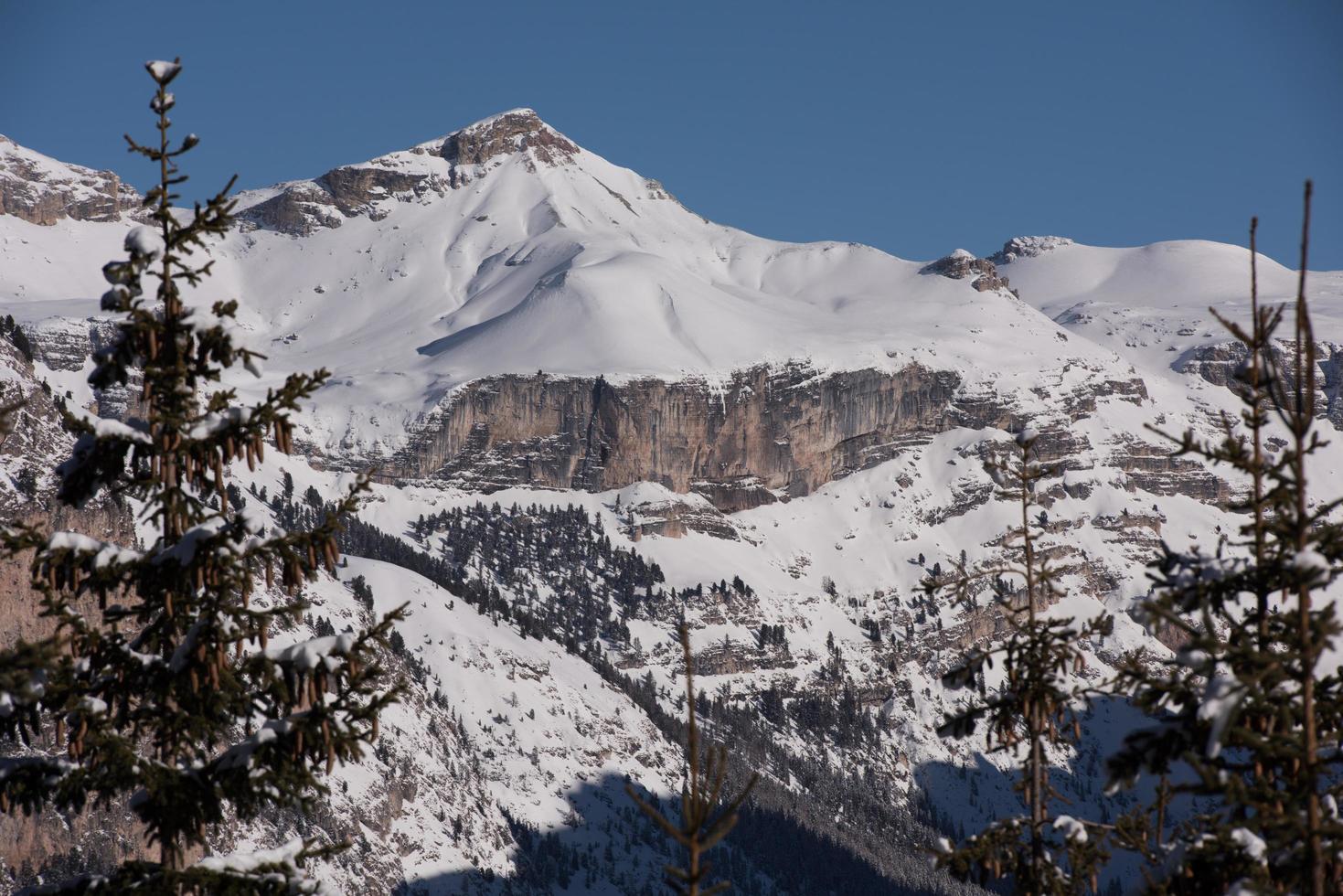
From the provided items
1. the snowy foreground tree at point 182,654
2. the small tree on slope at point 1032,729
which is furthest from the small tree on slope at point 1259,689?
the snowy foreground tree at point 182,654

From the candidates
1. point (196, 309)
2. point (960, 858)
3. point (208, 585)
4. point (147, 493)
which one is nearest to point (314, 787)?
point (208, 585)

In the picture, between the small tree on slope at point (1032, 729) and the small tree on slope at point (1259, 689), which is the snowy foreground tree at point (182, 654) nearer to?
the small tree on slope at point (1259, 689)

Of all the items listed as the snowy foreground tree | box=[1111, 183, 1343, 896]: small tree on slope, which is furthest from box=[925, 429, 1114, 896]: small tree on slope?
the snowy foreground tree

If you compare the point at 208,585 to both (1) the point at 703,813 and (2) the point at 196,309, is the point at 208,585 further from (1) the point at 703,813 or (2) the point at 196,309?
(1) the point at 703,813

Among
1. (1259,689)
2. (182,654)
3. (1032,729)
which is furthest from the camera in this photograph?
(1032,729)

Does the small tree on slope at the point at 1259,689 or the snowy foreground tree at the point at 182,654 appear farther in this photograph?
the snowy foreground tree at the point at 182,654

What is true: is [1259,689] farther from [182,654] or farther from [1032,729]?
[182,654]

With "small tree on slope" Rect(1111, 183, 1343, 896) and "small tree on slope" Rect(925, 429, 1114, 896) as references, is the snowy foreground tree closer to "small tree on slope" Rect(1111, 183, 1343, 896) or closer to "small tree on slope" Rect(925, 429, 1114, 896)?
"small tree on slope" Rect(1111, 183, 1343, 896)

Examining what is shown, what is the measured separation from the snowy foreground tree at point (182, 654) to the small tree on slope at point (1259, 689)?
32.8ft

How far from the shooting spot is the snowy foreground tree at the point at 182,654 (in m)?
22.7

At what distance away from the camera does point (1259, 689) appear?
60.6 ft

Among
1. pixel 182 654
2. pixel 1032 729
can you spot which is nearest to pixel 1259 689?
pixel 1032 729

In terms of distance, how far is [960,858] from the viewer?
92.0ft

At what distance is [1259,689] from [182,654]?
13875mm
